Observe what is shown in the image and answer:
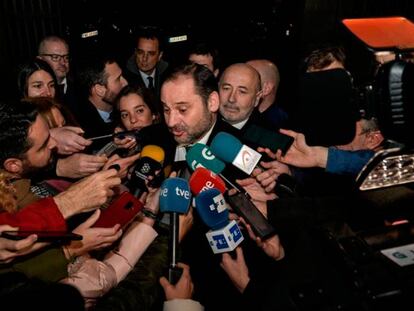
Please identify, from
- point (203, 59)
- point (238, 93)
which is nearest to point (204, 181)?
point (238, 93)

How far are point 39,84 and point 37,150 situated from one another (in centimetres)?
138

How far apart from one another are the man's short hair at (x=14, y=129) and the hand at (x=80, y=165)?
17.7 inches

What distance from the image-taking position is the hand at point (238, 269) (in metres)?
1.69

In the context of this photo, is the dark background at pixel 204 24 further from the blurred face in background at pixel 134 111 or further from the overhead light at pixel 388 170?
the overhead light at pixel 388 170

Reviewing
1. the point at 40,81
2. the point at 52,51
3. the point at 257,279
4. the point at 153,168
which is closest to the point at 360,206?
the point at 257,279

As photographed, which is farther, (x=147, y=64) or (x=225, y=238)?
(x=147, y=64)

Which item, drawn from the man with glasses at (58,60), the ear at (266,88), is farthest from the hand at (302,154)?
the man with glasses at (58,60)

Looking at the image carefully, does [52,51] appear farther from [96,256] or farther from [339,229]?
[339,229]

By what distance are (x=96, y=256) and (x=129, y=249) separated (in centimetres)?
25

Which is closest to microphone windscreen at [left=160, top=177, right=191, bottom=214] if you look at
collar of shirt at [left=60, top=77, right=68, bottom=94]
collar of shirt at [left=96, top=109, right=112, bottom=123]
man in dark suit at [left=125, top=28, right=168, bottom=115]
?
collar of shirt at [left=96, top=109, right=112, bottom=123]

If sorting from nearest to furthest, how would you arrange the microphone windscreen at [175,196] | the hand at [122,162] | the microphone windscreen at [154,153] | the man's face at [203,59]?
the microphone windscreen at [175,196]
the microphone windscreen at [154,153]
the hand at [122,162]
the man's face at [203,59]

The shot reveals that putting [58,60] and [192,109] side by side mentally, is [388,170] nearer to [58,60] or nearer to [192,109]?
[192,109]

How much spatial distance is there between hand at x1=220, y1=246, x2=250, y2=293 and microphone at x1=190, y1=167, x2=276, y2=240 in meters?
0.19

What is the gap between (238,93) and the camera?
291 cm
